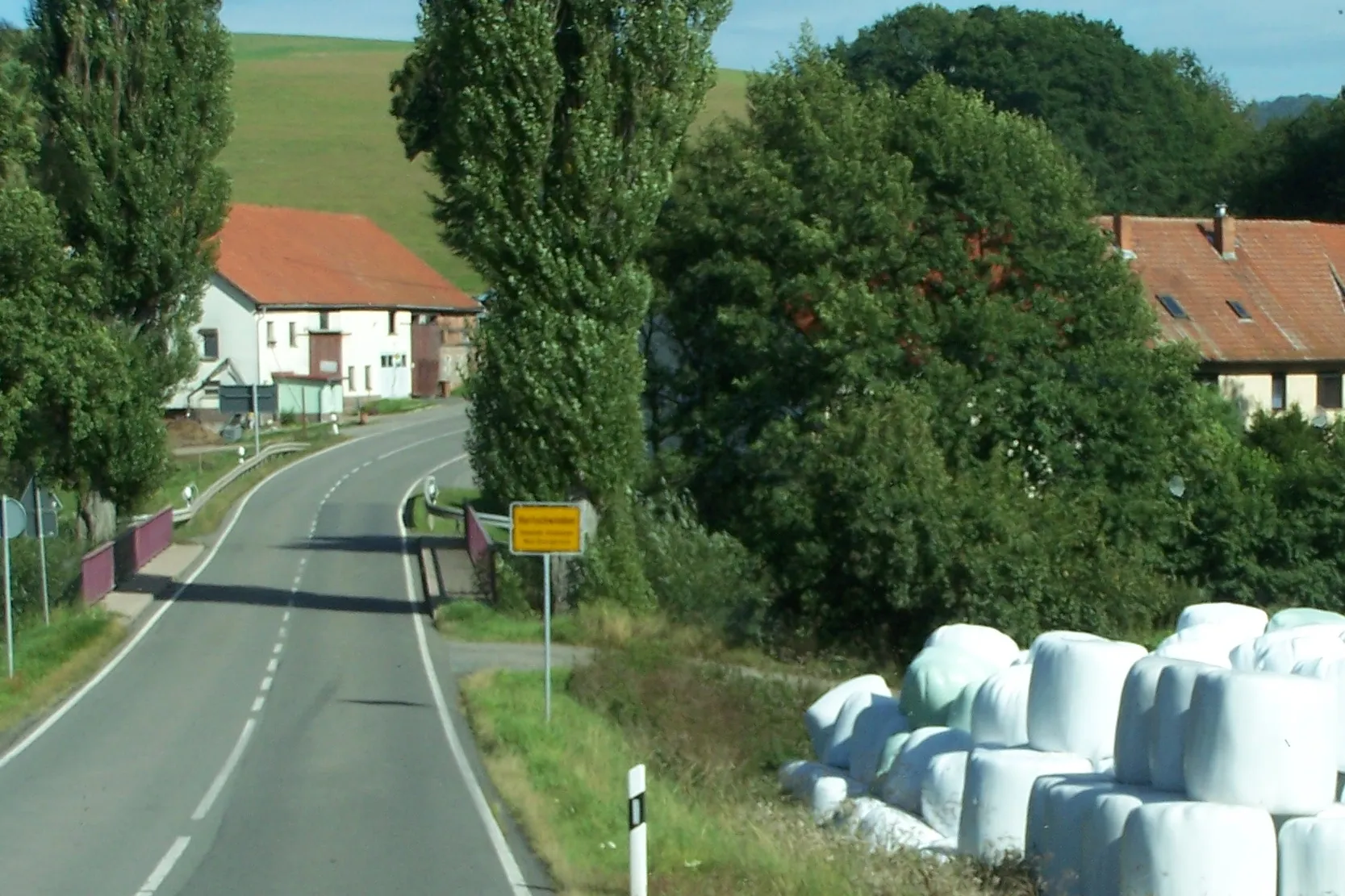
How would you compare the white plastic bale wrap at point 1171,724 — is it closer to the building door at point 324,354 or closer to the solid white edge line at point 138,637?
the solid white edge line at point 138,637

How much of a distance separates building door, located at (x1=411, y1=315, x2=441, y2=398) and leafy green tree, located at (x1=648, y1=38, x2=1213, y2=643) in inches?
1870

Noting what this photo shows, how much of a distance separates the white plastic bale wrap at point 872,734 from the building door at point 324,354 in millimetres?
58337

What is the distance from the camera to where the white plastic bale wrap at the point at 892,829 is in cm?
1430

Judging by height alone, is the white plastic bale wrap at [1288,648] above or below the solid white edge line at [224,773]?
above

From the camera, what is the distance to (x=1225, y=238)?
51.8 meters

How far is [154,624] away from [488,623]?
6.08 meters

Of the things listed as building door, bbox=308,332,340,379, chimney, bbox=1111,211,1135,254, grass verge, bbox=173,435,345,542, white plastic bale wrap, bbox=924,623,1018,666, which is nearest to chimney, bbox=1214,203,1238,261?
chimney, bbox=1111,211,1135,254

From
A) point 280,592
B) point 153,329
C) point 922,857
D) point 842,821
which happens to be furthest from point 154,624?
point 922,857

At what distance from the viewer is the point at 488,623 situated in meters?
29.9

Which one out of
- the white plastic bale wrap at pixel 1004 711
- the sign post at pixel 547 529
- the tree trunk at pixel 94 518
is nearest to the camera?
the white plastic bale wrap at pixel 1004 711

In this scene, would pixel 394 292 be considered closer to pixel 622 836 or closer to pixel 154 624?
pixel 154 624

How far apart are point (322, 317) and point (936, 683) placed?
62.1 meters

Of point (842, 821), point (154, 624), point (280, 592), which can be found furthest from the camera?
point (280, 592)

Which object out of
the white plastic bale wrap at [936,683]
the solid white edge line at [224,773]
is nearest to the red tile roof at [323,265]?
the solid white edge line at [224,773]
